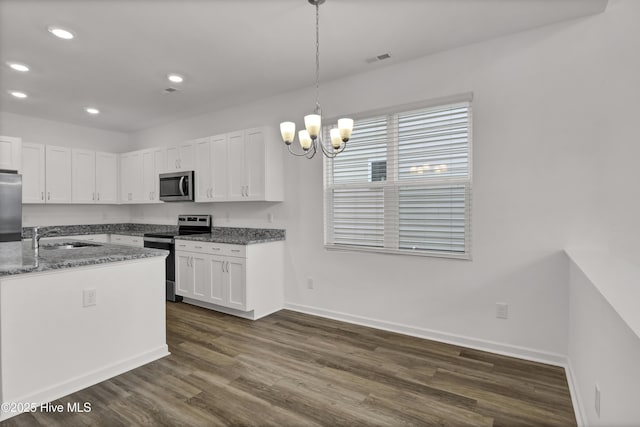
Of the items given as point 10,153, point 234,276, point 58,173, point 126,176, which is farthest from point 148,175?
point 234,276

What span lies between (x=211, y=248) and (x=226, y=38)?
2375mm

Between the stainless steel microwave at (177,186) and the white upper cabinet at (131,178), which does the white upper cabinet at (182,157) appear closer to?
the stainless steel microwave at (177,186)

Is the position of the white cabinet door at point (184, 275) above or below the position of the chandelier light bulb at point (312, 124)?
below

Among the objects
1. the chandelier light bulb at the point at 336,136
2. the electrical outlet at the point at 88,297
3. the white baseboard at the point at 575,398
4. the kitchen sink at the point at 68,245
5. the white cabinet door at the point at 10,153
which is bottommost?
the white baseboard at the point at 575,398

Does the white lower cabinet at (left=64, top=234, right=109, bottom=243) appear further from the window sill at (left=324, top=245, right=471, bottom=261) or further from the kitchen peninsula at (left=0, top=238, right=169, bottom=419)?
the window sill at (left=324, top=245, right=471, bottom=261)

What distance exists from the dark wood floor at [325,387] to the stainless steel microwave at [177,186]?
2.26m

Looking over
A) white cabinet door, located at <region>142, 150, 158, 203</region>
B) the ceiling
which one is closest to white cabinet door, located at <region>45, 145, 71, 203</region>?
white cabinet door, located at <region>142, 150, 158, 203</region>

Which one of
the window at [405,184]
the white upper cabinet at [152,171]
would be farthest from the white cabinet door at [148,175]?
the window at [405,184]

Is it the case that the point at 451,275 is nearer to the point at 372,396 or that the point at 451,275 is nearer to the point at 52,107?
the point at 372,396

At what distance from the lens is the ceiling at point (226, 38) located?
2.49 meters

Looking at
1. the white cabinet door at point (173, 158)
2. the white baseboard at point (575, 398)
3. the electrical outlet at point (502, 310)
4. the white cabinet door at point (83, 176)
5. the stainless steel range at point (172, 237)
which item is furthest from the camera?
the white cabinet door at point (83, 176)

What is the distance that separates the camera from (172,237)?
4.75 metres

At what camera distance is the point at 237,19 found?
8.67 feet

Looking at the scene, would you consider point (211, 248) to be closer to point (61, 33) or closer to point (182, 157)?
point (182, 157)
